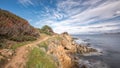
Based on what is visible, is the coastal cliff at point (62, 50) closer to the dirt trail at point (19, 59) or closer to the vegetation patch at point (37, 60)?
the vegetation patch at point (37, 60)

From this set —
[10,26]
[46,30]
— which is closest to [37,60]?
[10,26]

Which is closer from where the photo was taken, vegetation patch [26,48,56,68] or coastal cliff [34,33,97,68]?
vegetation patch [26,48,56,68]

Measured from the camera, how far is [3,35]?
2117 cm

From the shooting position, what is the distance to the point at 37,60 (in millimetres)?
16969

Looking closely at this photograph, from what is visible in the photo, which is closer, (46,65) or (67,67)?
(46,65)

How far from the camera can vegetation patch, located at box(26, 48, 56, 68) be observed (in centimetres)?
1614

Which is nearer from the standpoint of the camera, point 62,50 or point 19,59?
point 19,59

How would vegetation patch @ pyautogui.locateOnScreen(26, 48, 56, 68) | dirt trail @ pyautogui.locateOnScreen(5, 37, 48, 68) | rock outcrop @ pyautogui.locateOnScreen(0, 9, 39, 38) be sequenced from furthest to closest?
rock outcrop @ pyautogui.locateOnScreen(0, 9, 39, 38) → vegetation patch @ pyautogui.locateOnScreen(26, 48, 56, 68) → dirt trail @ pyautogui.locateOnScreen(5, 37, 48, 68)

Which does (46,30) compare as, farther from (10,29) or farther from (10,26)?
(10,29)

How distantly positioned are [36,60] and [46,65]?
1.58 m

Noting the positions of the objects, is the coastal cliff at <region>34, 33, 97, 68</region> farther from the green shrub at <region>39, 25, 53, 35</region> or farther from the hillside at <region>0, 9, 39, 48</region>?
the green shrub at <region>39, 25, 53, 35</region>

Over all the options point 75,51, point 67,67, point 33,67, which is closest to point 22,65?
point 33,67

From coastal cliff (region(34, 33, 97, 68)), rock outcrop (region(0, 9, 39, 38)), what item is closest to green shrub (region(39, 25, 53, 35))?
coastal cliff (region(34, 33, 97, 68))

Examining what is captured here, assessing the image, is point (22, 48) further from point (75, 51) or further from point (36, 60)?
point (75, 51)
